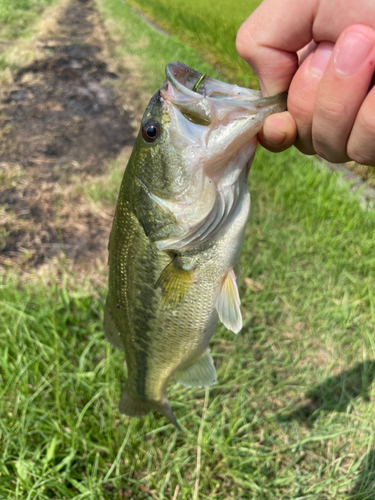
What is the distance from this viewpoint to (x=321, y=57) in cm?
111

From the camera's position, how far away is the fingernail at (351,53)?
2.99 feet

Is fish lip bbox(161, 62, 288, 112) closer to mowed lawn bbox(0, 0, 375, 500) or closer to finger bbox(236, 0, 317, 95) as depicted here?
finger bbox(236, 0, 317, 95)

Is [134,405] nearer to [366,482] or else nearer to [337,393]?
[366,482]

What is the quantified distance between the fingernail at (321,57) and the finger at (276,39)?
6 centimetres

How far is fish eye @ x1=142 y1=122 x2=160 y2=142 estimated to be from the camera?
1250 millimetres

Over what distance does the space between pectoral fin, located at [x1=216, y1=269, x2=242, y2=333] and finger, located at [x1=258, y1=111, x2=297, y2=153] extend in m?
0.57

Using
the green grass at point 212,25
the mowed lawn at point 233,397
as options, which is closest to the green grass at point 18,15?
the green grass at point 212,25

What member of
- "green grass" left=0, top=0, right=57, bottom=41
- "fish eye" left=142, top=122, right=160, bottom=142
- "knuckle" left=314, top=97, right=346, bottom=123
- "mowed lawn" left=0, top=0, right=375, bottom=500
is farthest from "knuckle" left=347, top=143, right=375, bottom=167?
"green grass" left=0, top=0, right=57, bottom=41

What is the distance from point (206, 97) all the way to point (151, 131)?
0.83 feet

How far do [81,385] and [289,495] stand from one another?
159 cm

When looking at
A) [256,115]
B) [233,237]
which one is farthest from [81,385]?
[256,115]

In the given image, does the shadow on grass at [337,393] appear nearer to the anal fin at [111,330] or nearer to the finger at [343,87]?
the anal fin at [111,330]

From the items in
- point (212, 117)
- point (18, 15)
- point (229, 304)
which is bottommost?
point (18, 15)

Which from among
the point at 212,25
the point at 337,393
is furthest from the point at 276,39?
the point at 212,25
